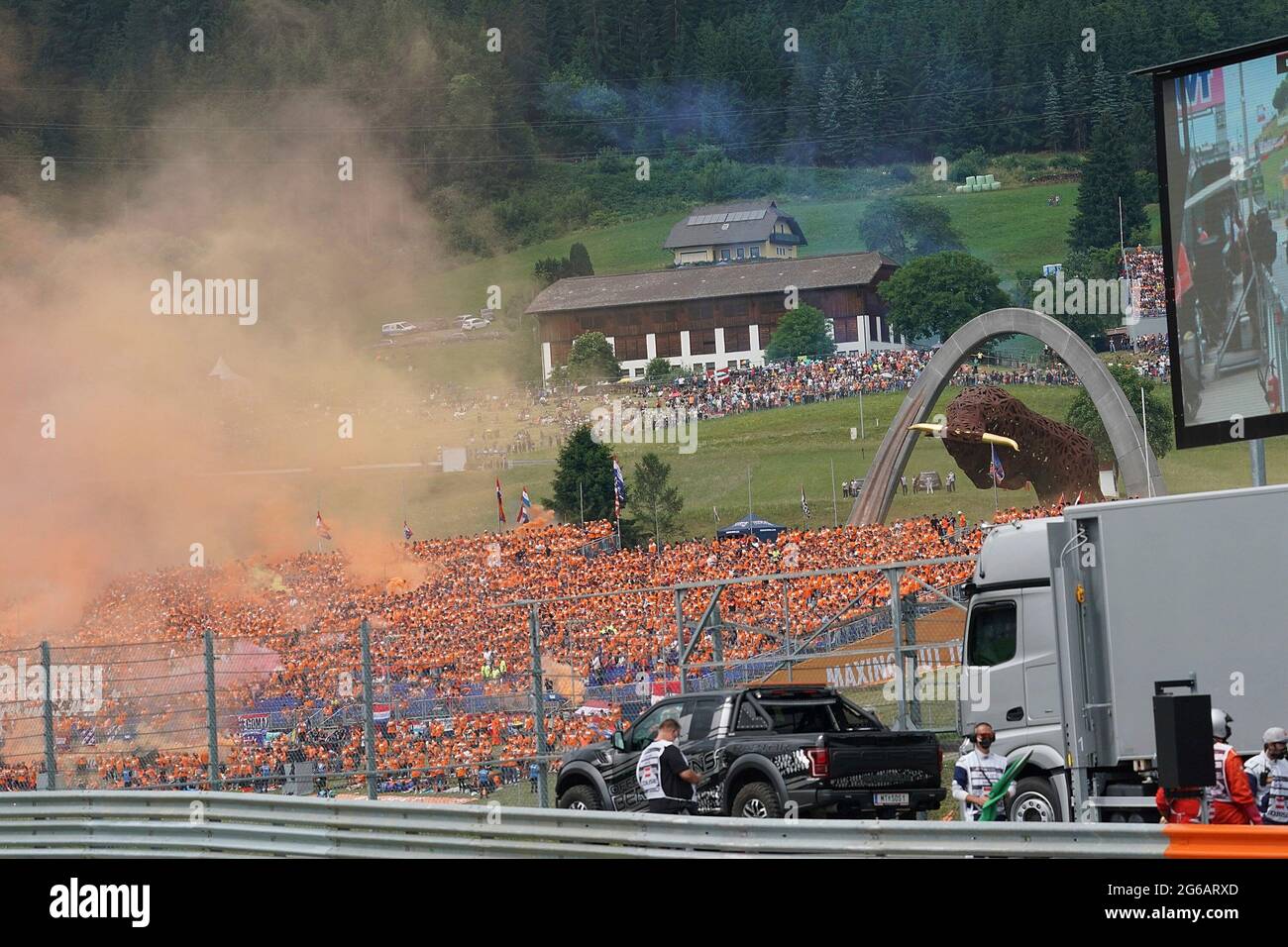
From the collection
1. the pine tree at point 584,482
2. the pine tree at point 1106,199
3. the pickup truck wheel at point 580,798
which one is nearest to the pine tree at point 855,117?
the pine tree at point 1106,199

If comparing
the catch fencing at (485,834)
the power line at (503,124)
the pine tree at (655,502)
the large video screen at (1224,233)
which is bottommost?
the catch fencing at (485,834)

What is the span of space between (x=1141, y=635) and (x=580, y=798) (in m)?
6.44

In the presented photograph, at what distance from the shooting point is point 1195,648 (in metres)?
15.0

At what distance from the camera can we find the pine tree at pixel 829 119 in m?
136

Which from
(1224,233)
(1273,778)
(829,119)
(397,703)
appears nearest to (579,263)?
(829,119)

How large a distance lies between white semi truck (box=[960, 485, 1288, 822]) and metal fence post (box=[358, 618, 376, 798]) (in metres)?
7.00

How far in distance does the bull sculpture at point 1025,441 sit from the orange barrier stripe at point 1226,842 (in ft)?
146

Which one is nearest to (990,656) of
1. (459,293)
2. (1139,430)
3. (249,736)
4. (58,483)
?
(249,736)

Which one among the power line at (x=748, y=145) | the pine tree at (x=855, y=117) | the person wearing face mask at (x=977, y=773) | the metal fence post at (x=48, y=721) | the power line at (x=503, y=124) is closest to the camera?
the person wearing face mask at (x=977, y=773)

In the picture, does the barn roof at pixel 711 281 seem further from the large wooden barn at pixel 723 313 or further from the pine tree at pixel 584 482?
the pine tree at pixel 584 482

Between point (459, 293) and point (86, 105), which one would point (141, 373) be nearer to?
point (459, 293)

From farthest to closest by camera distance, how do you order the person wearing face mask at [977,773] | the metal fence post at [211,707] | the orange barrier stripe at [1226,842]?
the metal fence post at [211,707]
the person wearing face mask at [977,773]
the orange barrier stripe at [1226,842]

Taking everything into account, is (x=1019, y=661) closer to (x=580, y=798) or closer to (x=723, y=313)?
(x=580, y=798)
